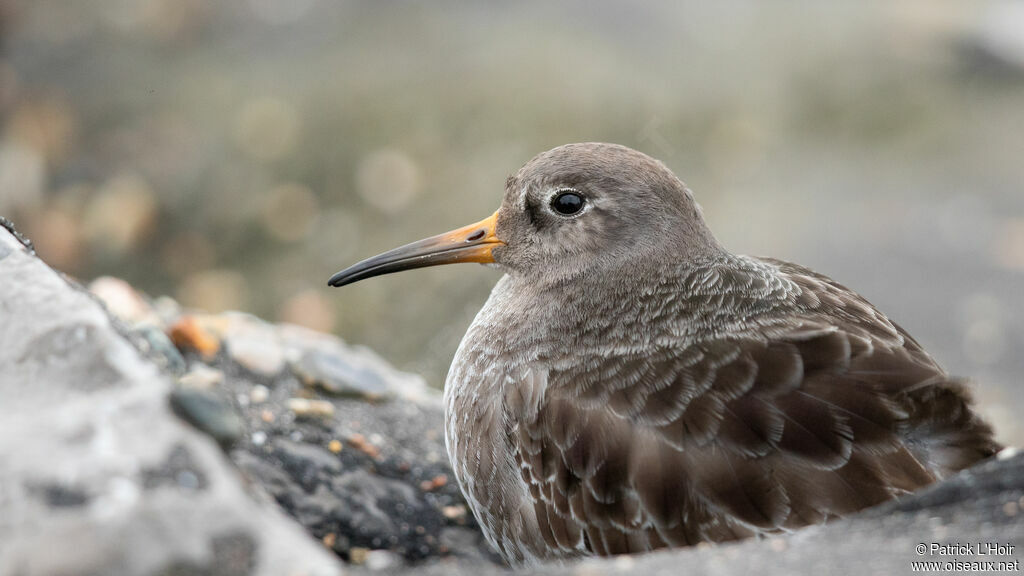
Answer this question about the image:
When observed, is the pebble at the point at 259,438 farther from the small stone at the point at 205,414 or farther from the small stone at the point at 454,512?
the small stone at the point at 205,414

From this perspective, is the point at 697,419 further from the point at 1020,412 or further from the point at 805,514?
the point at 1020,412

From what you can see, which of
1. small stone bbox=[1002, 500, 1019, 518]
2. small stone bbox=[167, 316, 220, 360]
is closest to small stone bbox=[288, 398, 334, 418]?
small stone bbox=[167, 316, 220, 360]

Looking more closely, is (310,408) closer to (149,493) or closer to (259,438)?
(259,438)

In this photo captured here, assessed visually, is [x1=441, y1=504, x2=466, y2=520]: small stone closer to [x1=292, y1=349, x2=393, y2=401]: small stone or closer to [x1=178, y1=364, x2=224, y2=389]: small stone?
[x1=292, y1=349, x2=393, y2=401]: small stone

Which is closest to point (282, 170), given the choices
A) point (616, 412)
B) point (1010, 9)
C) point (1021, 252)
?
point (616, 412)

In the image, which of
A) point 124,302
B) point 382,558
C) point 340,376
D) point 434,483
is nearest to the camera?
point 382,558

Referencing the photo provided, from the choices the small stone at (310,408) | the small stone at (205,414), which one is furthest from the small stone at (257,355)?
the small stone at (205,414)

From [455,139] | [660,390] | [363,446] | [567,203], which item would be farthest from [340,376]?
[455,139]

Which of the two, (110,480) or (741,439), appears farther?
(741,439)
